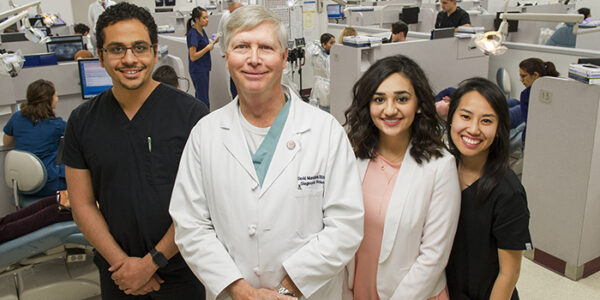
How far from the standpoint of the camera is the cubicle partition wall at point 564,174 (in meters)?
2.73

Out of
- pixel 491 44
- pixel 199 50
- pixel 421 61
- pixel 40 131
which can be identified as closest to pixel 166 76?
pixel 40 131

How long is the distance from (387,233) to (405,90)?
427 mm

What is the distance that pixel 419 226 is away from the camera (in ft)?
4.70

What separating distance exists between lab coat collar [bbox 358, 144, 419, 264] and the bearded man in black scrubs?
65cm

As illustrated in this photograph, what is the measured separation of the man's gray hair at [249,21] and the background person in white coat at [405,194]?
353mm

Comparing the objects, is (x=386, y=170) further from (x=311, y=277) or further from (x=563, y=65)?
(x=563, y=65)

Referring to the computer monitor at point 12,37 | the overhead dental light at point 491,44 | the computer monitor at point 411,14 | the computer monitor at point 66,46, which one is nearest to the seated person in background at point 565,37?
the computer monitor at point 411,14

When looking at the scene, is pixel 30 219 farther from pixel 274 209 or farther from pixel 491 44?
pixel 491 44

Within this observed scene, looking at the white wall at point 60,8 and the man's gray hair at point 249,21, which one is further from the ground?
the white wall at point 60,8

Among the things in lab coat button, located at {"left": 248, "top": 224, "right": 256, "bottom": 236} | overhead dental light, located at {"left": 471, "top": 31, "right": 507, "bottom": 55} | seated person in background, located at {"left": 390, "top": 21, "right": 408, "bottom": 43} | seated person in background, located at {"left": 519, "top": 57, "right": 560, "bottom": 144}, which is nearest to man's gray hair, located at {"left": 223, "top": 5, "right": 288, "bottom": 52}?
lab coat button, located at {"left": 248, "top": 224, "right": 256, "bottom": 236}

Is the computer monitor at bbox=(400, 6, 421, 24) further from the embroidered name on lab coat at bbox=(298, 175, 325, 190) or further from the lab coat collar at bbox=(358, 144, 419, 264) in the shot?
the embroidered name on lab coat at bbox=(298, 175, 325, 190)

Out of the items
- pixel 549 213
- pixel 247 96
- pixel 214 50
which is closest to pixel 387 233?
pixel 247 96

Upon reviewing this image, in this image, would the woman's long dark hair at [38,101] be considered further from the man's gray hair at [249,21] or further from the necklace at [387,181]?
the necklace at [387,181]

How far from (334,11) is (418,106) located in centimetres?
686
